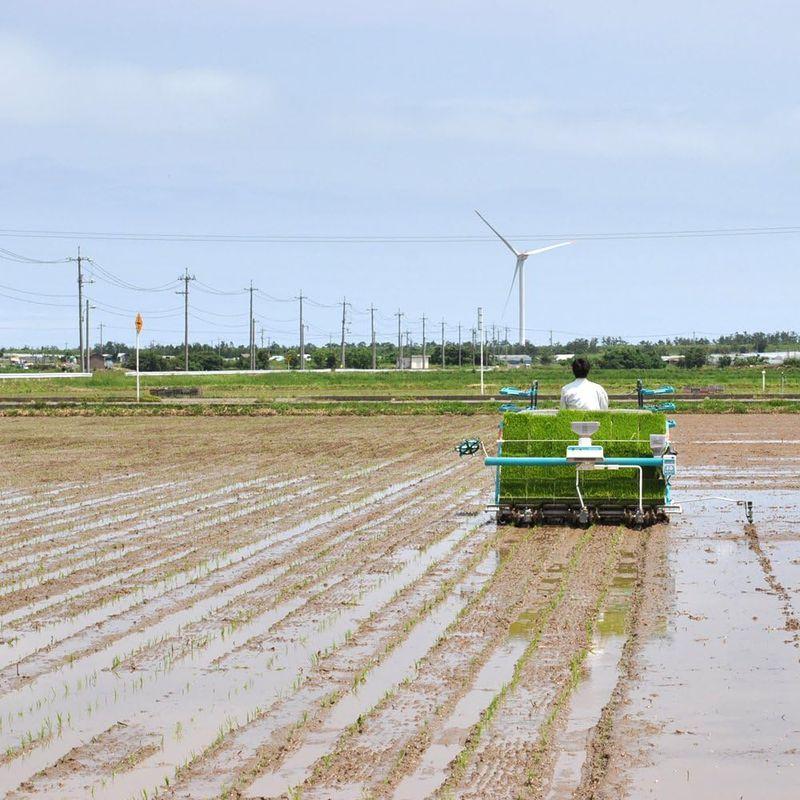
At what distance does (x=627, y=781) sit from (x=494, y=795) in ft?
2.01

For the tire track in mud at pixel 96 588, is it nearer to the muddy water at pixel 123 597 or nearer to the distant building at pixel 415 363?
the muddy water at pixel 123 597

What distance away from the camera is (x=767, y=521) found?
1531cm

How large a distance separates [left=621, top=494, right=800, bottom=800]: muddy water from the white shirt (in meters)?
4.42

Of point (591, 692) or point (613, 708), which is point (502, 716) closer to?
point (613, 708)

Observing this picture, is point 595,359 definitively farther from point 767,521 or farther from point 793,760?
point 793,760

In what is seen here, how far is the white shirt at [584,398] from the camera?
1541 centimetres

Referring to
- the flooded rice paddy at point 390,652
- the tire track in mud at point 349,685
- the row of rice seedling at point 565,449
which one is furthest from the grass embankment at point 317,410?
the tire track in mud at point 349,685

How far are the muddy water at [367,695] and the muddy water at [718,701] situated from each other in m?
1.35

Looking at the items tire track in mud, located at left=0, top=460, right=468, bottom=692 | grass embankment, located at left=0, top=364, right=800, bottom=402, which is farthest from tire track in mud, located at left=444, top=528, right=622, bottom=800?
grass embankment, located at left=0, top=364, right=800, bottom=402

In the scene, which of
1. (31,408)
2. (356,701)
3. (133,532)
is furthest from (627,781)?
(31,408)

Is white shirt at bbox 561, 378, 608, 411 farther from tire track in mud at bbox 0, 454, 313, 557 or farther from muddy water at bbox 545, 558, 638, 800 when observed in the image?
tire track in mud at bbox 0, 454, 313, 557

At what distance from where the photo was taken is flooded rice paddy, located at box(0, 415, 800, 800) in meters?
6.09


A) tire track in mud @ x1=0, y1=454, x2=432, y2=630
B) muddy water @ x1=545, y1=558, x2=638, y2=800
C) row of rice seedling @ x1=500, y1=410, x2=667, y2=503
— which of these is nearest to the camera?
muddy water @ x1=545, y1=558, x2=638, y2=800

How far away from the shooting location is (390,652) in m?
8.45
